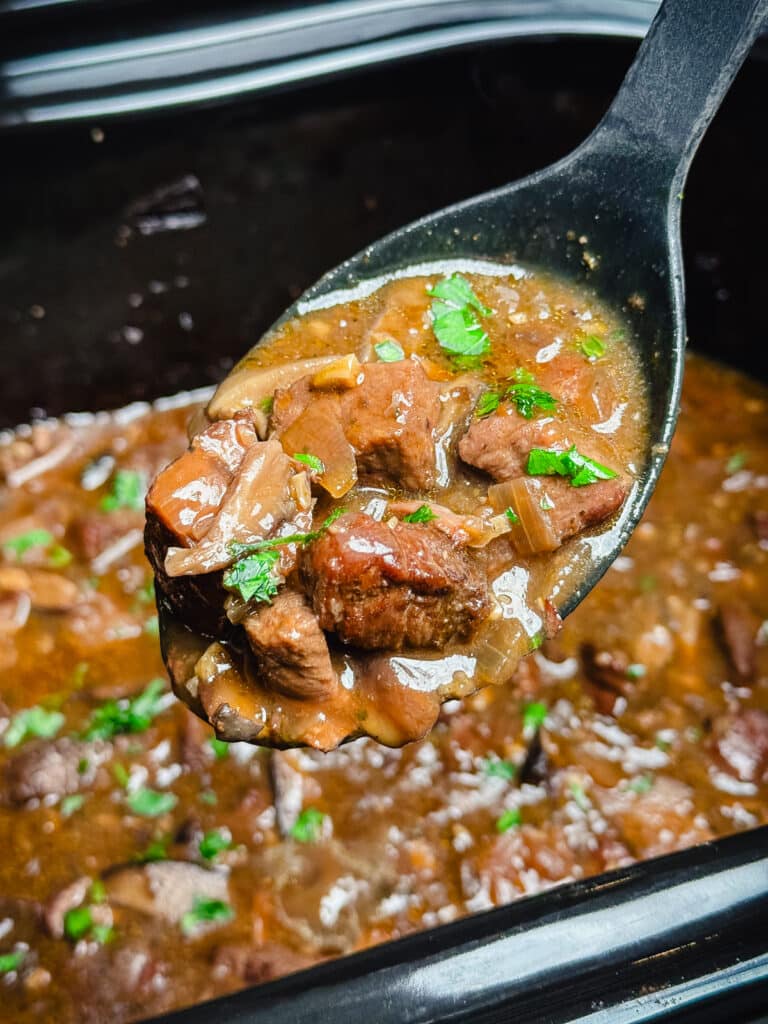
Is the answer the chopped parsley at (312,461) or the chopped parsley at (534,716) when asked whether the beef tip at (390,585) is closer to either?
the chopped parsley at (312,461)

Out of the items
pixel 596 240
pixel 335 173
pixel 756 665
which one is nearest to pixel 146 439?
pixel 335 173

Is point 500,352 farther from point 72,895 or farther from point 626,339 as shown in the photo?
point 72,895

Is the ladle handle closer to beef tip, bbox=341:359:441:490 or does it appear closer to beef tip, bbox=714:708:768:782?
beef tip, bbox=341:359:441:490

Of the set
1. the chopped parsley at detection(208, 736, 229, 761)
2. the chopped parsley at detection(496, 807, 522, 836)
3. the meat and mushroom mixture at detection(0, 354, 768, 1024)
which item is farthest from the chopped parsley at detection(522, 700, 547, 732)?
the chopped parsley at detection(208, 736, 229, 761)

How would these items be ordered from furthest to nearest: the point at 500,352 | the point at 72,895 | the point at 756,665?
the point at 756,665 < the point at 72,895 < the point at 500,352

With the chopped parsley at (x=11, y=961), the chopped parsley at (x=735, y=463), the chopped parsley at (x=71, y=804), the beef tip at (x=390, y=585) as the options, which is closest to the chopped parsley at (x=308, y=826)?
the chopped parsley at (x=71, y=804)

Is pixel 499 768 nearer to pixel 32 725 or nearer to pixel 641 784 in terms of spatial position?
pixel 641 784
